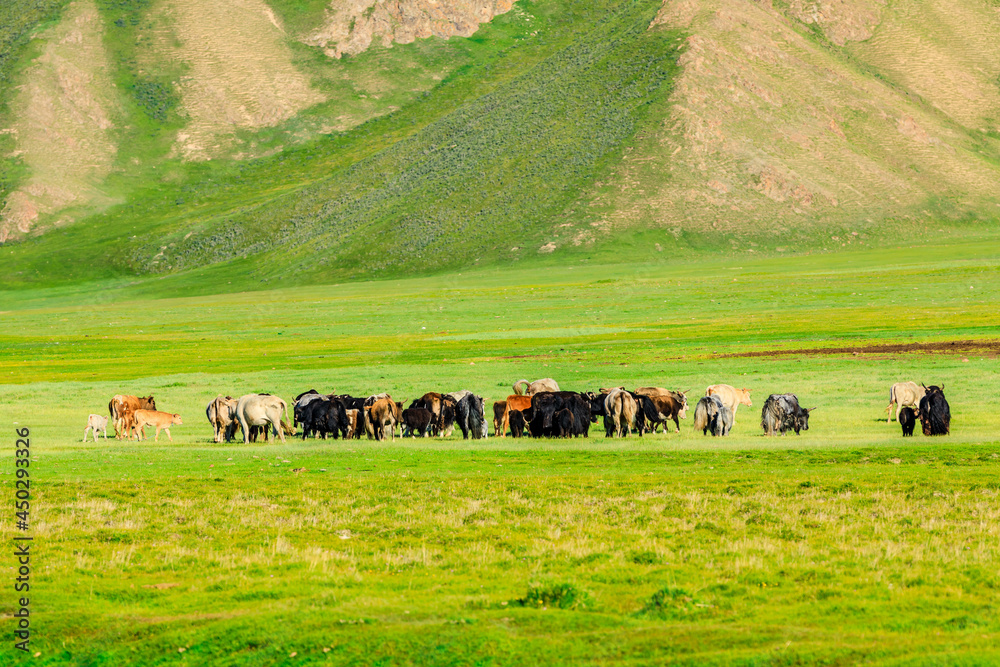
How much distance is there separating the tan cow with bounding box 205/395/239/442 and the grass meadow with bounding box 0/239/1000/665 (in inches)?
73.6

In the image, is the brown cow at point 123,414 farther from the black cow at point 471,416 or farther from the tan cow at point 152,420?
the black cow at point 471,416

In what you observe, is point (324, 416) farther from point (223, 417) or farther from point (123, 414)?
point (123, 414)

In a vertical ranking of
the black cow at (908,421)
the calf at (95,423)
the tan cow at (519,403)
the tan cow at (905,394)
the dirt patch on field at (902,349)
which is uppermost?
the dirt patch on field at (902,349)

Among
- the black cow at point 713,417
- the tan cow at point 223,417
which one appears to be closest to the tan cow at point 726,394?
the black cow at point 713,417

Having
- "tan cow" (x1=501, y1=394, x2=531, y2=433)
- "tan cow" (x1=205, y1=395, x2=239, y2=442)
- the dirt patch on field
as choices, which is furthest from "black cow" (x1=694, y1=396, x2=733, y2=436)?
the dirt patch on field

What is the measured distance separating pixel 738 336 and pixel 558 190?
119864 millimetres

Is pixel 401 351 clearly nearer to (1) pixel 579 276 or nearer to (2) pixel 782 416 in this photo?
(2) pixel 782 416

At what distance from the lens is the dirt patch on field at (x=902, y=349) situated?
56.5 meters

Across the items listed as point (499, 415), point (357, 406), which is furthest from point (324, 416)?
point (499, 415)

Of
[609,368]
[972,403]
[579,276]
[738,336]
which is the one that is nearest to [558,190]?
[579,276]

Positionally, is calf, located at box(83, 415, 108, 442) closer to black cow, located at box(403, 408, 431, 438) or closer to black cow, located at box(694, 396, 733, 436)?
black cow, located at box(403, 408, 431, 438)

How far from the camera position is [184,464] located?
2947cm

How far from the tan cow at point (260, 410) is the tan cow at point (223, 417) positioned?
1.93 ft

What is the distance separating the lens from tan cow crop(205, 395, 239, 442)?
116 feet
